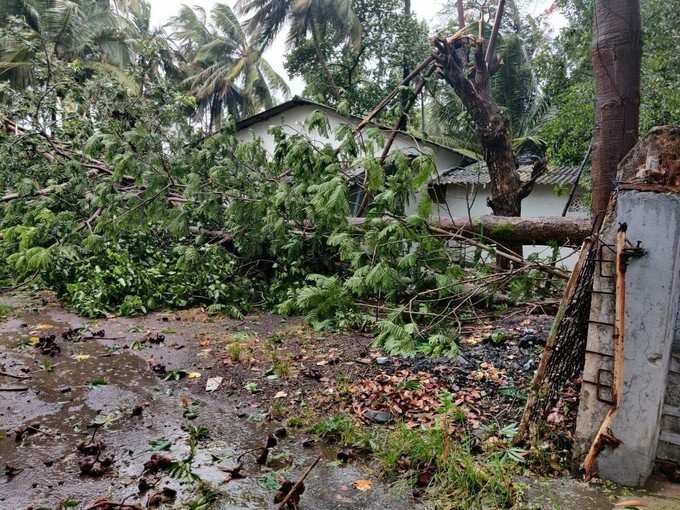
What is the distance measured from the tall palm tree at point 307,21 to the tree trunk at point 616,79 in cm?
1285

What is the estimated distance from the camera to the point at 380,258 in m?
4.36

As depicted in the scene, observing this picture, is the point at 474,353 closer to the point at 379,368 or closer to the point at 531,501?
the point at 379,368

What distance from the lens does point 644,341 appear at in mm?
2043

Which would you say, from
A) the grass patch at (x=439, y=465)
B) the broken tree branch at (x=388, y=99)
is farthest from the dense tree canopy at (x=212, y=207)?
the grass patch at (x=439, y=465)

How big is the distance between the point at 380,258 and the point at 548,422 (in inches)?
87.1

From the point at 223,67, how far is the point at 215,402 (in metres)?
17.6

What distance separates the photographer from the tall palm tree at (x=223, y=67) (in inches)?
707

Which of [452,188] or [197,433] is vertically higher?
[452,188]

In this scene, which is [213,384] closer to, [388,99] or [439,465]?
[439,465]

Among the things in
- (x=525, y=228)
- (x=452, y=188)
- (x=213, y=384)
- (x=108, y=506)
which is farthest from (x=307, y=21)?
(x=108, y=506)

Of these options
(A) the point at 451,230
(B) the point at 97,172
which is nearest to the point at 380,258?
(A) the point at 451,230

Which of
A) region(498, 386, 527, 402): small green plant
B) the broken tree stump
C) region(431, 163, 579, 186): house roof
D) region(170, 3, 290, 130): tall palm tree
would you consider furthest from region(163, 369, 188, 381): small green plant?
region(170, 3, 290, 130): tall palm tree

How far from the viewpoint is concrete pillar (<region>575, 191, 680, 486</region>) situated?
202 cm

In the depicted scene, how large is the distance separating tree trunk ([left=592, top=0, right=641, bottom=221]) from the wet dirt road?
2.96 meters
